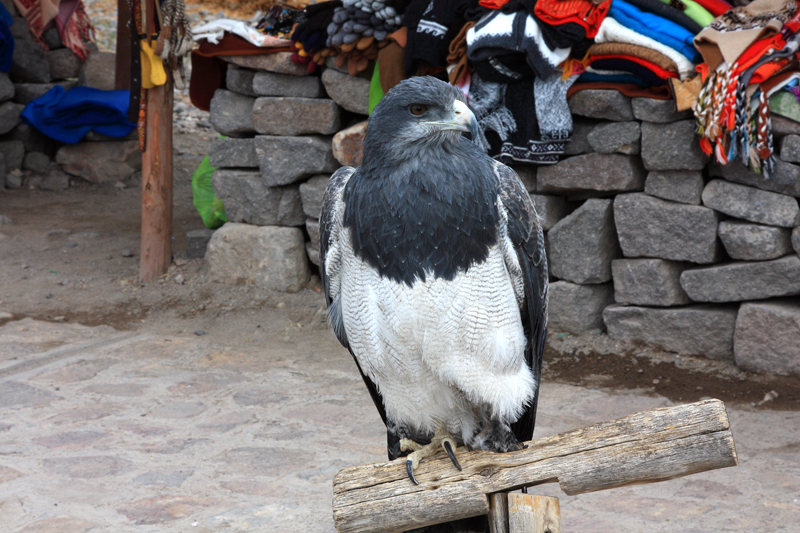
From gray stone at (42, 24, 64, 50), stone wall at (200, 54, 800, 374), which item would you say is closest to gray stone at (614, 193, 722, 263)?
stone wall at (200, 54, 800, 374)

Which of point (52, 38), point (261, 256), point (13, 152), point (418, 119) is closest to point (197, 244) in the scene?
point (261, 256)

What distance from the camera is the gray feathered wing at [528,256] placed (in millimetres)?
2141

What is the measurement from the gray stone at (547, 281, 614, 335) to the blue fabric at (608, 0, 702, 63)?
63.5 inches

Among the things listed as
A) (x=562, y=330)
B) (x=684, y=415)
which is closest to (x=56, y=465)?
(x=684, y=415)

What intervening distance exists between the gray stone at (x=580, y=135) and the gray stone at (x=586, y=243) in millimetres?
340

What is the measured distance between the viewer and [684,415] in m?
1.86

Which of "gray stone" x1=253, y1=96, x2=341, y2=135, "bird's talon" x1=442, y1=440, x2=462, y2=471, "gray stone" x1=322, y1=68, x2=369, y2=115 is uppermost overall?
"gray stone" x1=322, y1=68, x2=369, y2=115

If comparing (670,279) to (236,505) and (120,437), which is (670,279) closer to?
(236,505)

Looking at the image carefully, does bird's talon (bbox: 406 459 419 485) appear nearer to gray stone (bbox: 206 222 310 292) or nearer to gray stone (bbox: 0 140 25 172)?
gray stone (bbox: 206 222 310 292)

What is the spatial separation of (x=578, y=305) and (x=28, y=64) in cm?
738

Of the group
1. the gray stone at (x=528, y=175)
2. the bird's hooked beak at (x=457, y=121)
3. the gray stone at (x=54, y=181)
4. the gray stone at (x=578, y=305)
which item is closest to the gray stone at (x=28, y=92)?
the gray stone at (x=54, y=181)

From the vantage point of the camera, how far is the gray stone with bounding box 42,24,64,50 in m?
9.22

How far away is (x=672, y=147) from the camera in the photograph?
173 inches

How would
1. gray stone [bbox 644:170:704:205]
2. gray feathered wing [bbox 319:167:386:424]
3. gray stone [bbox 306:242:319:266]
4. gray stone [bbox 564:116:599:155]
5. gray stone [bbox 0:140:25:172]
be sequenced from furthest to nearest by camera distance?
gray stone [bbox 0:140:25:172] < gray stone [bbox 306:242:319:266] < gray stone [bbox 564:116:599:155] < gray stone [bbox 644:170:704:205] < gray feathered wing [bbox 319:167:386:424]
